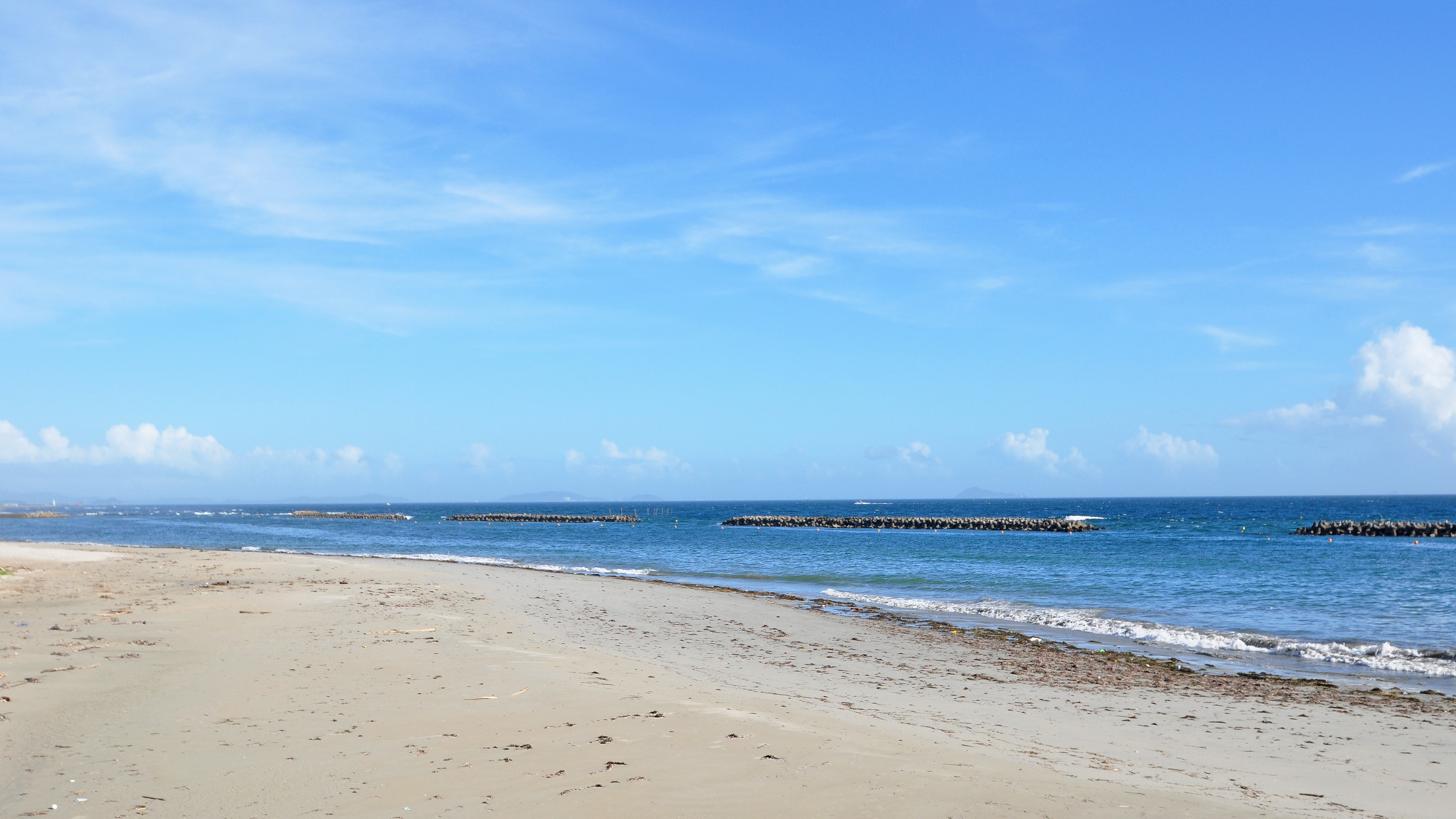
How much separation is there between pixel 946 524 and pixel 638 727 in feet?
269

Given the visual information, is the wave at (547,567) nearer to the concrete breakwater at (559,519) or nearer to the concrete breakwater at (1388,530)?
the concrete breakwater at (1388,530)

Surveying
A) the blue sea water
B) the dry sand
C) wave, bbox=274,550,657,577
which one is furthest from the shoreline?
wave, bbox=274,550,657,577

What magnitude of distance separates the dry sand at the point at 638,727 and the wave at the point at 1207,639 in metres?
3.22

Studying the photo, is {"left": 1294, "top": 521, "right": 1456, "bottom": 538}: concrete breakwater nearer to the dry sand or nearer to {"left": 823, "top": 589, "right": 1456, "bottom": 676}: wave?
{"left": 823, "top": 589, "right": 1456, "bottom": 676}: wave

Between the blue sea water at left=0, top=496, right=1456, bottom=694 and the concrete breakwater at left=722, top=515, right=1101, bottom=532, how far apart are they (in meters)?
5.90

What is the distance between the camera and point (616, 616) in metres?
19.4

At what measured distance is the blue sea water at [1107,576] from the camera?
1709 centimetres

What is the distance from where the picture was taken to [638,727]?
27.2 feet

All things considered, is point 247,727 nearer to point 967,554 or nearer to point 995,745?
point 995,745

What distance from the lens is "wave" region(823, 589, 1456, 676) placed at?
15.0 meters

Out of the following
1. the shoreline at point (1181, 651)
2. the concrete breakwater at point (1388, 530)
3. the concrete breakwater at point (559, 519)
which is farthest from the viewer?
the concrete breakwater at point (559, 519)

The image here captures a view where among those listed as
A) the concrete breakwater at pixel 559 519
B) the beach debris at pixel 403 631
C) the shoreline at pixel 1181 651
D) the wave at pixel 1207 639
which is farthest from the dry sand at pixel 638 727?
the concrete breakwater at pixel 559 519

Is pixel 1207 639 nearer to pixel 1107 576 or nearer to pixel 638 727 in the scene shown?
pixel 638 727

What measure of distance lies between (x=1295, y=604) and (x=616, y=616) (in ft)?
62.5
